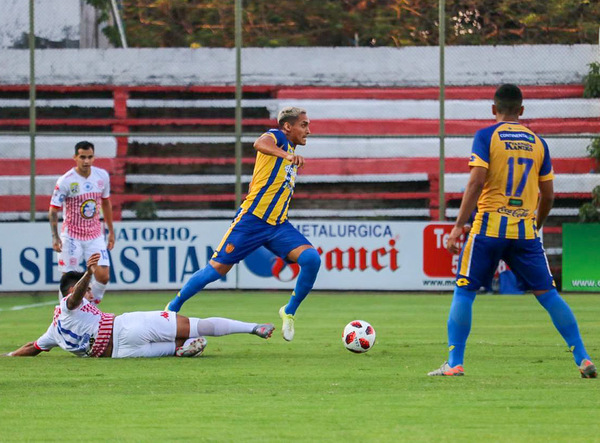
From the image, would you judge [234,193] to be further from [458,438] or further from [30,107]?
[458,438]

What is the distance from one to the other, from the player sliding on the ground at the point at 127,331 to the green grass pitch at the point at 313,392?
0.16 m

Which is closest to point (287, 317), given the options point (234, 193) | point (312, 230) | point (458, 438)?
point (458, 438)

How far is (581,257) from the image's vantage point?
64.7ft

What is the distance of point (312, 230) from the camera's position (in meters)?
19.6

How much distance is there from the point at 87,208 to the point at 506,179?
23.9 feet

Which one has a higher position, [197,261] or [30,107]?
[30,107]

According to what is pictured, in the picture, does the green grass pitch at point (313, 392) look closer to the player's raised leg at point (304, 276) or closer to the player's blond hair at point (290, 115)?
the player's raised leg at point (304, 276)

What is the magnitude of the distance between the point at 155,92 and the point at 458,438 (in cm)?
1819

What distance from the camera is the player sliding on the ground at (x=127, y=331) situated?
30.8 feet

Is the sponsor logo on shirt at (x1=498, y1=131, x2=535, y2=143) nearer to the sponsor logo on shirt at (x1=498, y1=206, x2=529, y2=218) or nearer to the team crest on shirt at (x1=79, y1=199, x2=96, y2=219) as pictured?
the sponsor logo on shirt at (x1=498, y1=206, x2=529, y2=218)

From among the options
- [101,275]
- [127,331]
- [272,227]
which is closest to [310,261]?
[272,227]

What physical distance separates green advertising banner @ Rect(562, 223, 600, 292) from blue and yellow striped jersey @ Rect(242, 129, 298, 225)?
A: 388 inches

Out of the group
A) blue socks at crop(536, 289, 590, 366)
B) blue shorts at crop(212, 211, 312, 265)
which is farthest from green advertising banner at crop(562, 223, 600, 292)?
blue socks at crop(536, 289, 590, 366)

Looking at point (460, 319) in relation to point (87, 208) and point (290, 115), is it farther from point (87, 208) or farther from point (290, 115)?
point (87, 208)
